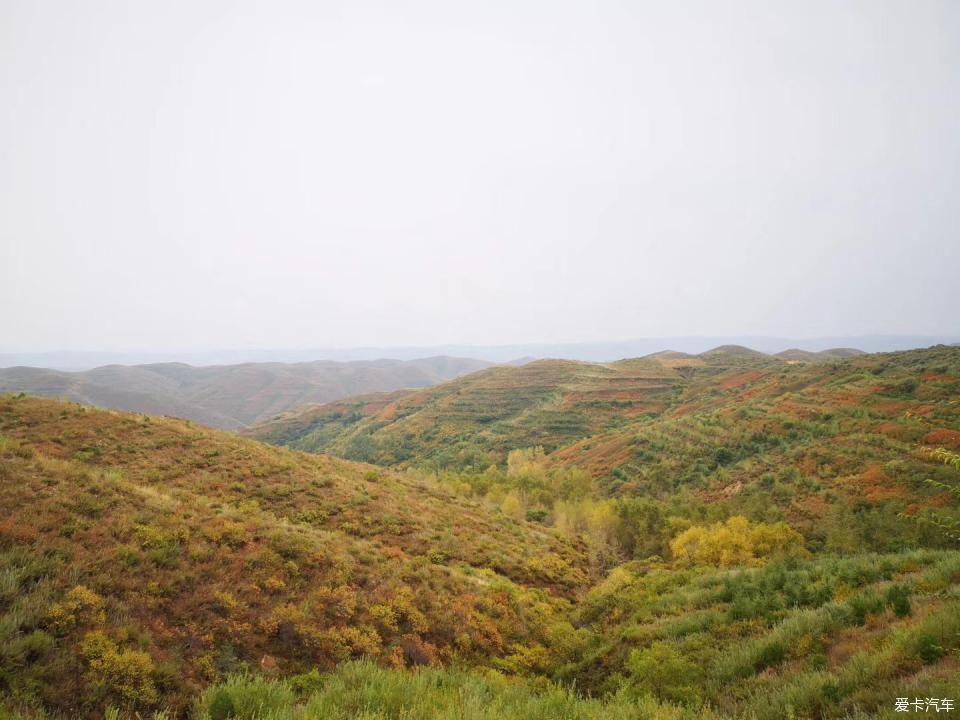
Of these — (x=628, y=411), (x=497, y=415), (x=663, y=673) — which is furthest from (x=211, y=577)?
(x=497, y=415)

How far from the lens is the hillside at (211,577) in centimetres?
652

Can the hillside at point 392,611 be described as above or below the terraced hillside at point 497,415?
above

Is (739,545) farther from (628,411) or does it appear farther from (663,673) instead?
(628,411)

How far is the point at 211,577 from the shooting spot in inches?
378

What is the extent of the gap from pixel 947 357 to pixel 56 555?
69.2 m

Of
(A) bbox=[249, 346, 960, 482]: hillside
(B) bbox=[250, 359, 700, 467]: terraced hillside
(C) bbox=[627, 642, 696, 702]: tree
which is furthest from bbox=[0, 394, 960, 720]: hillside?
(B) bbox=[250, 359, 700, 467]: terraced hillside

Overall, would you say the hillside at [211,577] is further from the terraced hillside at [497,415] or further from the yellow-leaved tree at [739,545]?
the terraced hillside at [497,415]

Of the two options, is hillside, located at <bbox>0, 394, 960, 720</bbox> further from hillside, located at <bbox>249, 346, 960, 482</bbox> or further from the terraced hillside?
the terraced hillside

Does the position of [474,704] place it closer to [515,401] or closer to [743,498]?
[743,498]

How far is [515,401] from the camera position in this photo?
10956 centimetres

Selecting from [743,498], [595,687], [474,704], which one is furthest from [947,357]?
[474,704]

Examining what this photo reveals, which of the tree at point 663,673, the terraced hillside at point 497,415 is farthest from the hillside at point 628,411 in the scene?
the tree at point 663,673

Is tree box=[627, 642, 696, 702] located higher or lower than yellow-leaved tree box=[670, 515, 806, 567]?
higher

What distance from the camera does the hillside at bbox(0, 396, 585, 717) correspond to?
6.52 m
